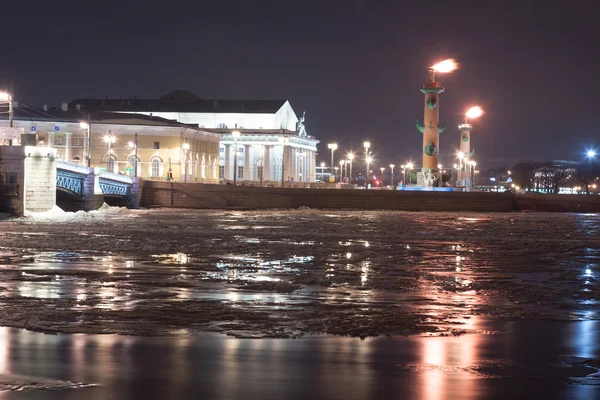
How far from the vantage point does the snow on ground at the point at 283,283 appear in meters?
16.0

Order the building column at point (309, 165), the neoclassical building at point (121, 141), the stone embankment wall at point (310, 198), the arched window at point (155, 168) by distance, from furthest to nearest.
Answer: the building column at point (309, 165), the arched window at point (155, 168), the neoclassical building at point (121, 141), the stone embankment wall at point (310, 198)

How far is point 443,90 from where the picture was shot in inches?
4227

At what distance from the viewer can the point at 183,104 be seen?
16212cm

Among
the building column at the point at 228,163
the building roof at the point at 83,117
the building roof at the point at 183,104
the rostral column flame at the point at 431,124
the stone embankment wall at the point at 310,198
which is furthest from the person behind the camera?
the building column at the point at 228,163

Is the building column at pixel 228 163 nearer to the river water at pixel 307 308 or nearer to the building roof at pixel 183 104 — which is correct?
the building roof at pixel 183 104

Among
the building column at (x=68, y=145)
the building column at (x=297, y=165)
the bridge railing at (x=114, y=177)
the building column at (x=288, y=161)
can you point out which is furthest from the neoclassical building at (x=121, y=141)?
the building column at (x=297, y=165)

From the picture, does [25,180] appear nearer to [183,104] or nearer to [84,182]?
[84,182]


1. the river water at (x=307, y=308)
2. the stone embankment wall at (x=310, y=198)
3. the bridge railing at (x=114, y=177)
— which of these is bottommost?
the river water at (x=307, y=308)

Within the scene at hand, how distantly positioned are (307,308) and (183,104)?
147 meters

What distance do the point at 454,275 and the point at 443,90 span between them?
84.7 meters

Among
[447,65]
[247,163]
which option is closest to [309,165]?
[247,163]

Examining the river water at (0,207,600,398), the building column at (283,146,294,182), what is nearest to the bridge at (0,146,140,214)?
the river water at (0,207,600,398)

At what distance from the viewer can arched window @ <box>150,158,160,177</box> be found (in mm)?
124044

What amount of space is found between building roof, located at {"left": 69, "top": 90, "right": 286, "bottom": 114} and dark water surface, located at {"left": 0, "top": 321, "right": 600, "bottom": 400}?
141 m
